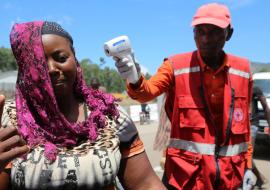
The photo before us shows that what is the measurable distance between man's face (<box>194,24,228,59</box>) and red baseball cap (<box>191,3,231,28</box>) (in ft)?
0.13

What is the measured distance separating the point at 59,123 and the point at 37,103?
0.14m

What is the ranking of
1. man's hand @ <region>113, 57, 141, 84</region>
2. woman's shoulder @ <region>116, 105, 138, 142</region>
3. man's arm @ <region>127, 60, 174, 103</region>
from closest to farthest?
woman's shoulder @ <region>116, 105, 138, 142</region>
man's hand @ <region>113, 57, 141, 84</region>
man's arm @ <region>127, 60, 174, 103</region>

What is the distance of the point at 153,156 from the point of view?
10.7 metres

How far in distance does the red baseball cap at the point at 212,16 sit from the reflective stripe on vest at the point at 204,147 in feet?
2.63

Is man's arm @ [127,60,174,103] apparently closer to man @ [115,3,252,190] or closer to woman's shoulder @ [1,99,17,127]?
man @ [115,3,252,190]

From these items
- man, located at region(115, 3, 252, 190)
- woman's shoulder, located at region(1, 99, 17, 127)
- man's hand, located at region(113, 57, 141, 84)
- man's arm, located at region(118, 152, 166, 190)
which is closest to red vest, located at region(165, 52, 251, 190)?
→ man, located at region(115, 3, 252, 190)

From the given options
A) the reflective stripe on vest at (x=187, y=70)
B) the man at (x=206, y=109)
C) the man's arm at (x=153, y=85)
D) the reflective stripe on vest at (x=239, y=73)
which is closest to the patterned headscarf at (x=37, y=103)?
the man's arm at (x=153, y=85)

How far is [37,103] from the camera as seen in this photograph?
2.30 m

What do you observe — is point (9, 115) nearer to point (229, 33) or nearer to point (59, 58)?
point (59, 58)

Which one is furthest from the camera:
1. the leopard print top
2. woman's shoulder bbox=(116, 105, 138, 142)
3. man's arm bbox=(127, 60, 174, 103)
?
man's arm bbox=(127, 60, 174, 103)

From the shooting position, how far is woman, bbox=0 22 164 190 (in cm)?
216

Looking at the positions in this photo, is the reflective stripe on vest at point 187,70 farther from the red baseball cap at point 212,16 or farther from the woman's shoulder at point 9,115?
the woman's shoulder at point 9,115

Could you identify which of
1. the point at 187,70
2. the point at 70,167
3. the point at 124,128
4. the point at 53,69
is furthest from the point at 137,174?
the point at 187,70

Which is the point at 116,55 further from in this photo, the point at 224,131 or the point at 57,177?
the point at 224,131
